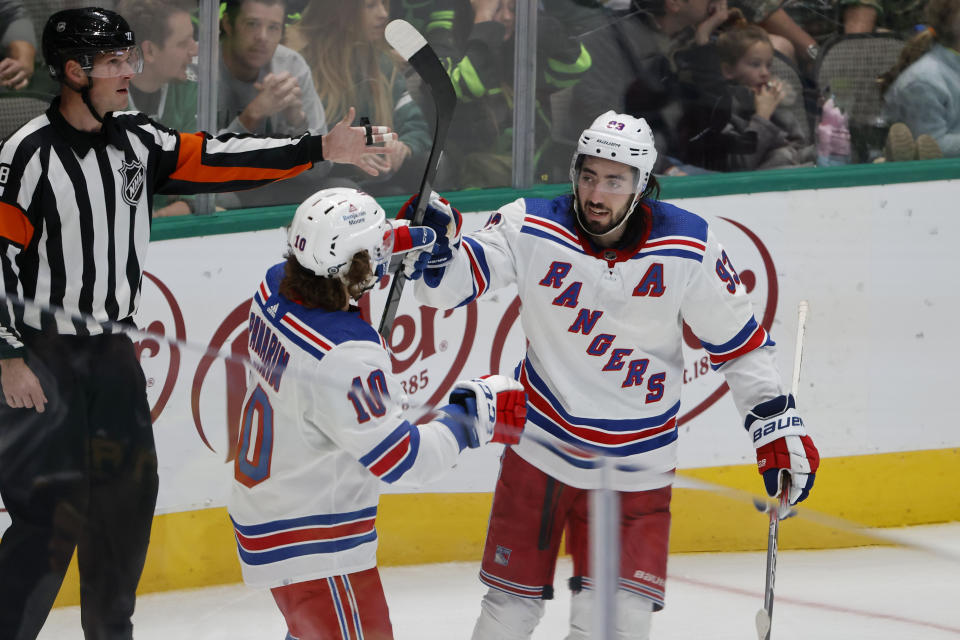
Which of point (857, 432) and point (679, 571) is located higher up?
point (679, 571)

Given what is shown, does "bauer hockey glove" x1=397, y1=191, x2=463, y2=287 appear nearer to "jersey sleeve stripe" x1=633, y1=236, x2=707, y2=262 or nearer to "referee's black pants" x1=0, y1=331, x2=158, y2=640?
"jersey sleeve stripe" x1=633, y1=236, x2=707, y2=262

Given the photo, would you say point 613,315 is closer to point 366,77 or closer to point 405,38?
point 405,38

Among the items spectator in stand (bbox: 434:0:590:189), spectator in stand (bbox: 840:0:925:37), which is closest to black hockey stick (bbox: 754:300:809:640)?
spectator in stand (bbox: 434:0:590:189)

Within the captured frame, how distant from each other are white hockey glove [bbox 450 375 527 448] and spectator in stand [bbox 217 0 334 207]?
1.89 m

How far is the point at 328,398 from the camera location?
5.26ft

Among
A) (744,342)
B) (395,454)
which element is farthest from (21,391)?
(744,342)

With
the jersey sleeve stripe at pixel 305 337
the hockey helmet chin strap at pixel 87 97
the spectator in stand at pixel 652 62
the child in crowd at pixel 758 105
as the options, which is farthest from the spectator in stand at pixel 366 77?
the jersey sleeve stripe at pixel 305 337

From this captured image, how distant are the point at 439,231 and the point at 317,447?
0.78 meters

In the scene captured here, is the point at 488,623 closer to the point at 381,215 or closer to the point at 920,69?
the point at 381,215

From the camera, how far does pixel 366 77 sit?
12.6 ft

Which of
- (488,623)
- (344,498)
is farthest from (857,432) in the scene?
(344,498)

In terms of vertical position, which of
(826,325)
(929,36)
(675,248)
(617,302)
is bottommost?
(826,325)

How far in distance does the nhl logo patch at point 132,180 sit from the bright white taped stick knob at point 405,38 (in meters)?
0.60

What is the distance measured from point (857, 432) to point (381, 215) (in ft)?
8.58
